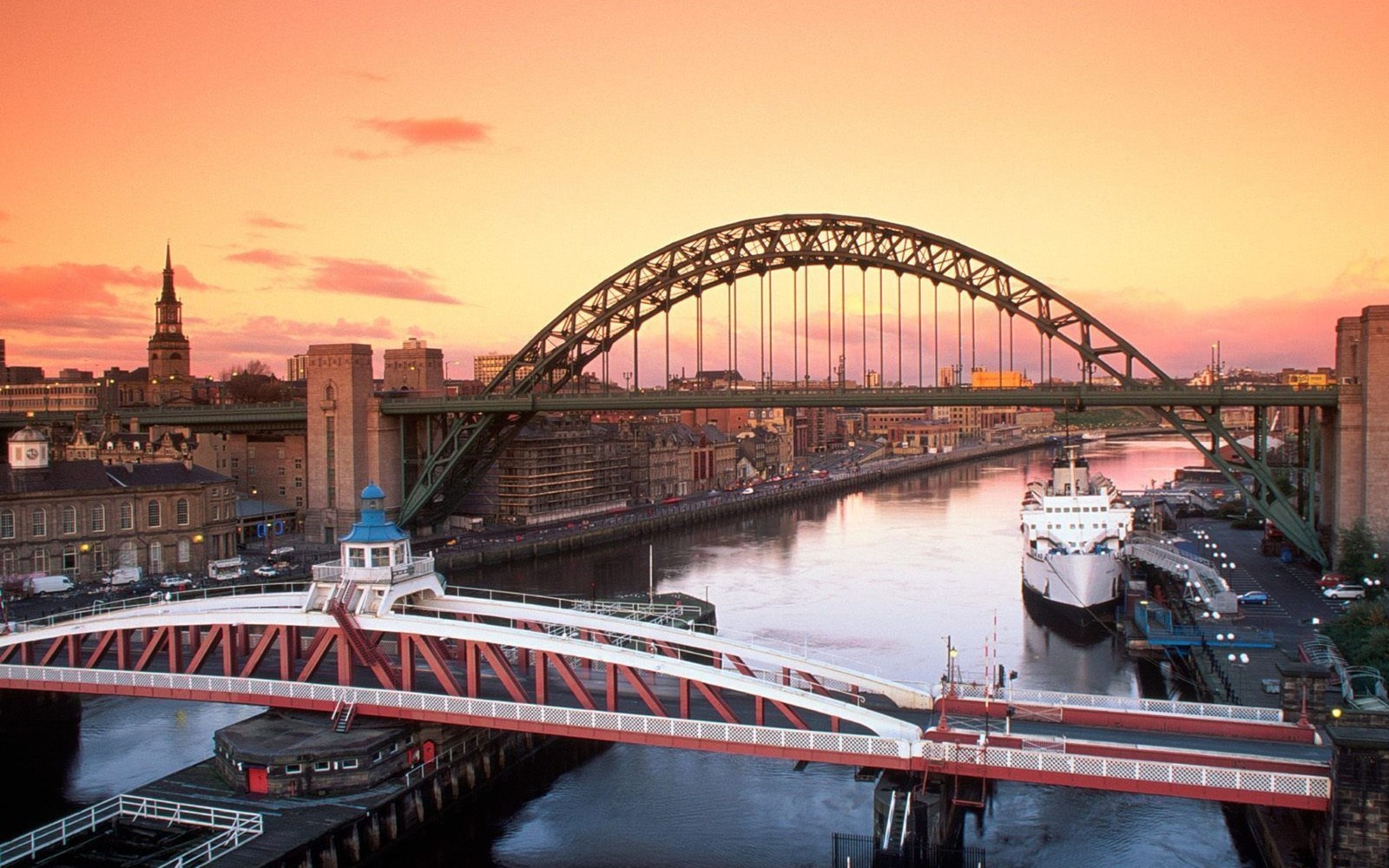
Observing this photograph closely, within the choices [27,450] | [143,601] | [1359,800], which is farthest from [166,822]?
[27,450]

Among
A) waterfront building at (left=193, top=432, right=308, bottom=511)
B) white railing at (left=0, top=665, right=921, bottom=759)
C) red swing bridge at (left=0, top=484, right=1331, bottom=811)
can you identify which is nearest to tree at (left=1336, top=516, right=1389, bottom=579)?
red swing bridge at (left=0, top=484, right=1331, bottom=811)

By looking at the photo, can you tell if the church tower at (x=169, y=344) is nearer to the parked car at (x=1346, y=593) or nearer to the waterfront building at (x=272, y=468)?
the waterfront building at (x=272, y=468)

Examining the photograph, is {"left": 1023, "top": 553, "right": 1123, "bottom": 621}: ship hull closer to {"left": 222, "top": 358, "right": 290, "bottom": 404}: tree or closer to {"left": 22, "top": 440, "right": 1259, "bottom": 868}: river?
{"left": 22, "top": 440, "right": 1259, "bottom": 868}: river

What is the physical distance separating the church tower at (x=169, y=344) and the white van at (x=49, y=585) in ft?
190

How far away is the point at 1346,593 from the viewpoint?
32969 millimetres

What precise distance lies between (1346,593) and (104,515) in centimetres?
3787

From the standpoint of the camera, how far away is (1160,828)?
19562 mm

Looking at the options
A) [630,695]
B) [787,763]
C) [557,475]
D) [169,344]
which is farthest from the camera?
[169,344]

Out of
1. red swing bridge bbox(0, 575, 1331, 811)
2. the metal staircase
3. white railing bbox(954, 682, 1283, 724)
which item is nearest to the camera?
red swing bridge bbox(0, 575, 1331, 811)

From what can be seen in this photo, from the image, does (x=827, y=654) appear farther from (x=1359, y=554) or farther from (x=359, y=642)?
(x=1359, y=554)

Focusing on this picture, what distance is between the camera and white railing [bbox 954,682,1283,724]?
58.9ft

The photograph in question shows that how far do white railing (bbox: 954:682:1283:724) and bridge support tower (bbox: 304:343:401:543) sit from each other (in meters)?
35.7

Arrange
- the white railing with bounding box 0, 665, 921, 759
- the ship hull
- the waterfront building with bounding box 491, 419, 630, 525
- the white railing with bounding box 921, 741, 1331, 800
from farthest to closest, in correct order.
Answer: the waterfront building with bounding box 491, 419, 630, 525, the ship hull, the white railing with bounding box 0, 665, 921, 759, the white railing with bounding box 921, 741, 1331, 800

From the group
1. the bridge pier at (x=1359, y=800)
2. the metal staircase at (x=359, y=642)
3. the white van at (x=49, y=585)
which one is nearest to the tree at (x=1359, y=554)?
the bridge pier at (x=1359, y=800)
